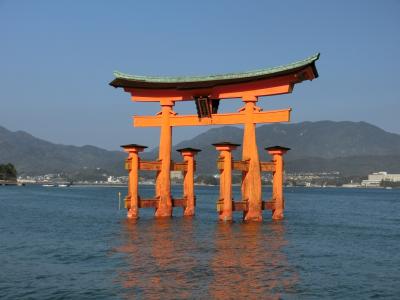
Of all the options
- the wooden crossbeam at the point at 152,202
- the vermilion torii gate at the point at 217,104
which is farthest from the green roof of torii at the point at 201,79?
the wooden crossbeam at the point at 152,202

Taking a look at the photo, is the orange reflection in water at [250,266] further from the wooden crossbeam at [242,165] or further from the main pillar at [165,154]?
the main pillar at [165,154]

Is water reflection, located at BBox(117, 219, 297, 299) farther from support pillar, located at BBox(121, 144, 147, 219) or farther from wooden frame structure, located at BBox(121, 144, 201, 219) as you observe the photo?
wooden frame structure, located at BBox(121, 144, 201, 219)

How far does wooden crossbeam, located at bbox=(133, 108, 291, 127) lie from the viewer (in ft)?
125

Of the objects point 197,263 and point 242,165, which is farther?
point 242,165

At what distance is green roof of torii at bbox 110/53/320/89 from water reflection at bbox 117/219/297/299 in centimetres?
1006

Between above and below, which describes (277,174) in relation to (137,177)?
above

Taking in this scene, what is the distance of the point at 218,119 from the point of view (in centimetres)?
4112

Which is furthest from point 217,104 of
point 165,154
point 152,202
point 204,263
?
point 204,263

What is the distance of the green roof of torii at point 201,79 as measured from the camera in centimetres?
3733

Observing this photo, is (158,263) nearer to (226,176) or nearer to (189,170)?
(226,176)

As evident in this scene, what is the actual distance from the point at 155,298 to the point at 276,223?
25.0 meters

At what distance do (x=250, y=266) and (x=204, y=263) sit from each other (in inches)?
76.0

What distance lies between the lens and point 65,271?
22.3 metres

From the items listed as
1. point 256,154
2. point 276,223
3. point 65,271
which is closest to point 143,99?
point 256,154
